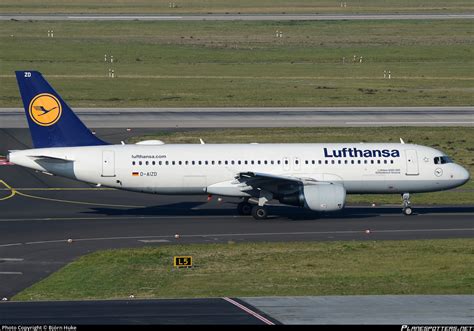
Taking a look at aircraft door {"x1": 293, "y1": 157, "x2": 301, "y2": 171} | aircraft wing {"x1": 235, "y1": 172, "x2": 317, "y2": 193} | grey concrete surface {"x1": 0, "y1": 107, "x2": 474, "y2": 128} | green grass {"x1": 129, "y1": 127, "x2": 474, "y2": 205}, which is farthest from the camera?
grey concrete surface {"x1": 0, "y1": 107, "x2": 474, "y2": 128}

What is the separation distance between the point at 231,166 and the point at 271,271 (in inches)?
581

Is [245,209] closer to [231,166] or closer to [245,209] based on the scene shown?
[245,209]

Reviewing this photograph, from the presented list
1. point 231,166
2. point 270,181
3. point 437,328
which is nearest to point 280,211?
point 270,181

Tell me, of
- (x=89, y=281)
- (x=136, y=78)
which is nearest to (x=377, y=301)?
(x=89, y=281)

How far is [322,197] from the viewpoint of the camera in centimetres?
5666

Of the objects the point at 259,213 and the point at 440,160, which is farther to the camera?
the point at 440,160

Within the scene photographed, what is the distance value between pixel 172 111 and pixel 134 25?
221 ft

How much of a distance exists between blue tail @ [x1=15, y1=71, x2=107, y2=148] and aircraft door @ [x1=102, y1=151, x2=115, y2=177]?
1.60 metres

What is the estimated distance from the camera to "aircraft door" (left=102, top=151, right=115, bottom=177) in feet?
191

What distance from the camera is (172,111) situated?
326ft

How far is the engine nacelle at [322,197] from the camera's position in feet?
186

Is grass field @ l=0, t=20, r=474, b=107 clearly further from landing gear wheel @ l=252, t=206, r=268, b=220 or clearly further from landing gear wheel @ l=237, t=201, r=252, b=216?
landing gear wheel @ l=252, t=206, r=268, b=220

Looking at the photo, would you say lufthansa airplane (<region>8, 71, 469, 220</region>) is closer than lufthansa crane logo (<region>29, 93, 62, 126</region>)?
Yes

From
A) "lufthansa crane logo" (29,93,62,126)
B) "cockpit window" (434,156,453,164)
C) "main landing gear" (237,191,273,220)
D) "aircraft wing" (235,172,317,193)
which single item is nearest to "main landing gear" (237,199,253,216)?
"main landing gear" (237,191,273,220)
